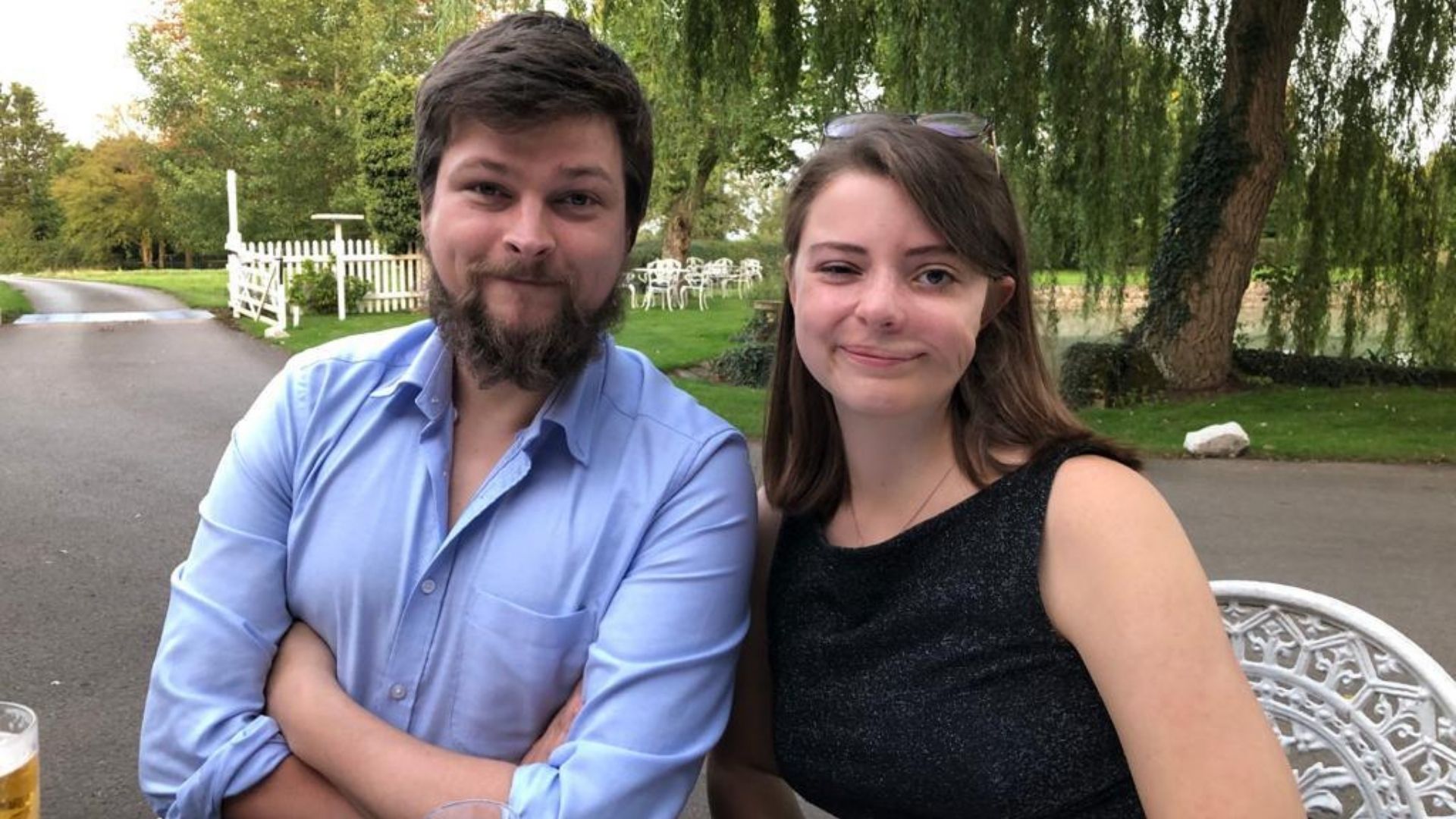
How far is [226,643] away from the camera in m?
1.55

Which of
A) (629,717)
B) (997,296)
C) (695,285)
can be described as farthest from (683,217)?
(629,717)

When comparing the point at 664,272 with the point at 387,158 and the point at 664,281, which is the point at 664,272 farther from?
the point at 387,158

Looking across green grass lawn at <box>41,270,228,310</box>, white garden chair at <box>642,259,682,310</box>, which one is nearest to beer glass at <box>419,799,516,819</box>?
green grass lawn at <box>41,270,228,310</box>

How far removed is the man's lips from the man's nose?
469 mm

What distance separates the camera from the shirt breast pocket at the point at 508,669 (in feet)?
5.04

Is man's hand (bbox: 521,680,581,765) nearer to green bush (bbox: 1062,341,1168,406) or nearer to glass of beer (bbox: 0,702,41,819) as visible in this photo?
glass of beer (bbox: 0,702,41,819)

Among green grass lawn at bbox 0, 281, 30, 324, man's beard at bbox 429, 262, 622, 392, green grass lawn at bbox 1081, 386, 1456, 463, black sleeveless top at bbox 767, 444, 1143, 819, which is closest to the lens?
black sleeveless top at bbox 767, 444, 1143, 819

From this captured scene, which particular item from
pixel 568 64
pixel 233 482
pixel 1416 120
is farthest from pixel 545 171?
pixel 1416 120

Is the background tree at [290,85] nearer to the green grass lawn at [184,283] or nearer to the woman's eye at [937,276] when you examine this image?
the green grass lawn at [184,283]

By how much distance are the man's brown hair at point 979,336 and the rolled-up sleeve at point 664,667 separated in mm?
169

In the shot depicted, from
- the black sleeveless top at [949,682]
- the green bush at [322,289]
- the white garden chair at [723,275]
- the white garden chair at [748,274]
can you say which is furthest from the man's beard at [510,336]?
the white garden chair at [748,274]

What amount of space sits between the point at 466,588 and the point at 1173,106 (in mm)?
10874

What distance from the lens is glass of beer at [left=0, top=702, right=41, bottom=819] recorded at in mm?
1106

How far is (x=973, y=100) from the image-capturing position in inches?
356
